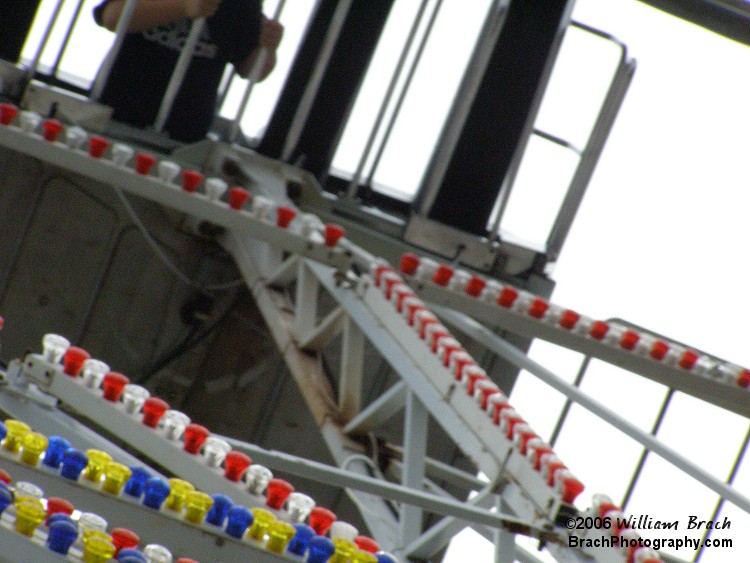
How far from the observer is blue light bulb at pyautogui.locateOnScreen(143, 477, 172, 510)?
4.42 metres

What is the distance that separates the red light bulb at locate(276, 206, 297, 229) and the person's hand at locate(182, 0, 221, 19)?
2.05m

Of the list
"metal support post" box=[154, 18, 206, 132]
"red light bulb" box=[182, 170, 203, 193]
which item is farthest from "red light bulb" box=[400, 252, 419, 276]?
"metal support post" box=[154, 18, 206, 132]

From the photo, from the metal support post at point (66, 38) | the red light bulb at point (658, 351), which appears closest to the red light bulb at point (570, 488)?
the red light bulb at point (658, 351)

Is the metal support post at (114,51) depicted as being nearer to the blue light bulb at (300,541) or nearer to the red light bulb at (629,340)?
the red light bulb at (629,340)

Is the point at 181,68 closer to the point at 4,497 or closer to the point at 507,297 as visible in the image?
the point at 507,297

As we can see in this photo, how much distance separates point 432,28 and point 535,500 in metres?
5.02

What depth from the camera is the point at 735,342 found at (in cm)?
1092

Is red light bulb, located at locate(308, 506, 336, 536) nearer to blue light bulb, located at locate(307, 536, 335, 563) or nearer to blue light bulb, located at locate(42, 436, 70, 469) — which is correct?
blue light bulb, located at locate(307, 536, 335, 563)

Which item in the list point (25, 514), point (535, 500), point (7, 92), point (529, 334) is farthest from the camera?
point (7, 92)

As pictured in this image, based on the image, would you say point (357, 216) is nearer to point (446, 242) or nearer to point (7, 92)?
point (446, 242)

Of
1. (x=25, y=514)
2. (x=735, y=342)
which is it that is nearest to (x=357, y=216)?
(x=735, y=342)

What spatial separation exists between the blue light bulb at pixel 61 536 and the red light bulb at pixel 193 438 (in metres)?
1.35

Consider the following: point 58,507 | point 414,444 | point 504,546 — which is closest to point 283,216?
point 414,444

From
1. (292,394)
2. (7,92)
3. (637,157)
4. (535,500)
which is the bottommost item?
(292,394)
